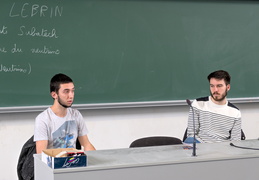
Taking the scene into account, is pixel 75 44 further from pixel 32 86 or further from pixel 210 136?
pixel 210 136

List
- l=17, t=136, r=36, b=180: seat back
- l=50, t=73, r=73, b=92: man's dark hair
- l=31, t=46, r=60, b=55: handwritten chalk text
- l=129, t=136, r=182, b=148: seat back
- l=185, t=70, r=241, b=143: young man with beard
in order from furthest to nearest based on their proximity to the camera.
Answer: l=31, t=46, r=60, b=55: handwritten chalk text < l=185, t=70, r=241, b=143: young man with beard < l=129, t=136, r=182, b=148: seat back < l=50, t=73, r=73, b=92: man's dark hair < l=17, t=136, r=36, b=180: seat back

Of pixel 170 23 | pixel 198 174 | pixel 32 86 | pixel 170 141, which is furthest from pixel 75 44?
pixel 198 174

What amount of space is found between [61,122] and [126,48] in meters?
1.43

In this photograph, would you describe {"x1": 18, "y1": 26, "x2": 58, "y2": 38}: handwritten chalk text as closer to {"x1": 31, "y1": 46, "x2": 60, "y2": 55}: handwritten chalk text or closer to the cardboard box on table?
{"x1": 31, "y1": 46, "x2": 60, "y2": 55}: handwritten chalk text

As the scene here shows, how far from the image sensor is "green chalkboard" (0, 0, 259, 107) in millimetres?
4660

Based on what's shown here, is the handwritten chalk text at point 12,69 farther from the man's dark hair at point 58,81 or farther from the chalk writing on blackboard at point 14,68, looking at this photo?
the man's dark hair at point 58,81

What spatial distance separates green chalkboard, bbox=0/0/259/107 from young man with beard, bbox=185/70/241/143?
3.13 feet

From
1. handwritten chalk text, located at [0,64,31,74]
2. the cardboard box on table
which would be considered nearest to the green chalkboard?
handwritten chalk text, located at [0,64,31,74]

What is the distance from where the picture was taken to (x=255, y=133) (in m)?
5.61

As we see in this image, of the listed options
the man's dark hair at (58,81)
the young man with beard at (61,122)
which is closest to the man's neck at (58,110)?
the young man with beard at (61,122)

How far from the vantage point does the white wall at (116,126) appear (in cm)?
474

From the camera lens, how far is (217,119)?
424 cm

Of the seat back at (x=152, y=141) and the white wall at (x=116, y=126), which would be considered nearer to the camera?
the seat back at (x=152, y=141)

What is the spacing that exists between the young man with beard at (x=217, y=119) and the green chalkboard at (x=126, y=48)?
953 millimetres
